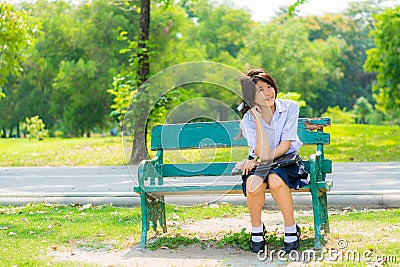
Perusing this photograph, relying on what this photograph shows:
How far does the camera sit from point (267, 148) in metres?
5.07

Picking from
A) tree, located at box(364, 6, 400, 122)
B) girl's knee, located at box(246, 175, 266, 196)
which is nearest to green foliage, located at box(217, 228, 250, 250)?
girl's knee, located at box(246, 175, 266, 196)

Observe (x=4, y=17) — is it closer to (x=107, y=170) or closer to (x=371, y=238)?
(x=107, y=170)

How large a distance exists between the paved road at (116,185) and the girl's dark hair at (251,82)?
79 centimetres

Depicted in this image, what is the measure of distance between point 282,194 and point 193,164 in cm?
118

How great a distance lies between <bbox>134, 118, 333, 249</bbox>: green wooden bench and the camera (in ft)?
17.5

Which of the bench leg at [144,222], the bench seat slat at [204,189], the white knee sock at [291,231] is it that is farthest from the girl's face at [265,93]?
the bench leg at [144,222]

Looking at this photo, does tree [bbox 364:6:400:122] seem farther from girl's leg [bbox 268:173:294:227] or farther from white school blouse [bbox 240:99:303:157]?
girl's leg [bbox 268:173:294:227]

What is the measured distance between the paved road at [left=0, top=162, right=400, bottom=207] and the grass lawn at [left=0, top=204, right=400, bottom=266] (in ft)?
0.80

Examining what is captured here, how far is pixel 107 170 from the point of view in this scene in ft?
39.6

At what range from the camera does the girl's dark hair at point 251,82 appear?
5.14 metres

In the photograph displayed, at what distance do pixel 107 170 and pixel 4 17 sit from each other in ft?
19.7

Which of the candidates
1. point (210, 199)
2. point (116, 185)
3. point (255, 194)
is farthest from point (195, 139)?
point (116, 185)

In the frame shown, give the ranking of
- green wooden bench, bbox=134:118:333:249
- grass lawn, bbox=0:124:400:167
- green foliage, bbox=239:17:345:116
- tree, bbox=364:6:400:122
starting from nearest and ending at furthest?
1. green wooden bench, bbox=134:118:333:249
2. grass lawn, bbox=0:124:400:167
3. tree, bbox=364:6:400:122
4. green foliage, bbox=239:17:345:116

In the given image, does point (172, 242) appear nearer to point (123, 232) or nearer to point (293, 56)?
point (123, 232)
